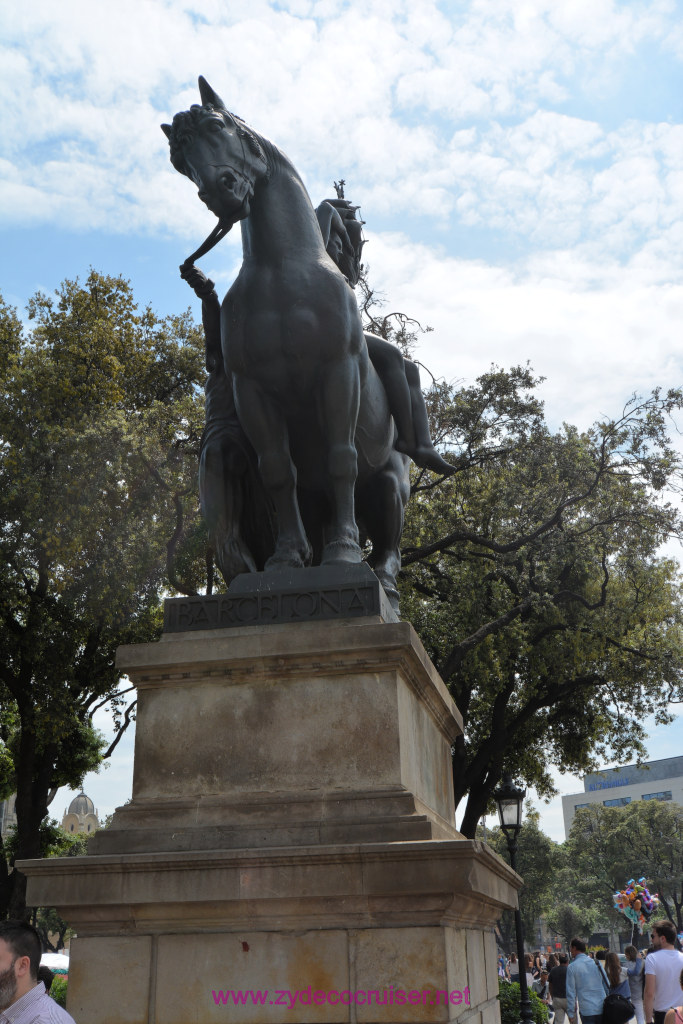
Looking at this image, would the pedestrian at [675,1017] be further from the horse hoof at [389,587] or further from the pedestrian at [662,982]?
the horse hoof at [389,587]

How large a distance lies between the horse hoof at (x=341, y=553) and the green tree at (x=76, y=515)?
12.5 meters

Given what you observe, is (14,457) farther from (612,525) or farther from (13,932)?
(13,932)

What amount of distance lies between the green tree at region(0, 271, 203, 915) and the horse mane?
12.4 meters

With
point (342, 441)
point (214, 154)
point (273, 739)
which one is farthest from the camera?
point (342, 441)

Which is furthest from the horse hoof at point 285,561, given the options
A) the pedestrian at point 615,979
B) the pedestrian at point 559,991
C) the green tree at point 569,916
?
the green tree at point 569,916

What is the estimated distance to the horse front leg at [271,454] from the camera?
16.1 ft

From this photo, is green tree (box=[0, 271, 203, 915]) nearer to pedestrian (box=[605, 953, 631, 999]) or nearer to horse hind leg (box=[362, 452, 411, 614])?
pedestrian (box=[605, 953, 631, 999])

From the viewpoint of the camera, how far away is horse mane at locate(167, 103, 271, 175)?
184 inches

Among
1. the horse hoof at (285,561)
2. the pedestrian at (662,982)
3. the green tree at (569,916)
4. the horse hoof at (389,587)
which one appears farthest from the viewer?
the green tree at (569,916)

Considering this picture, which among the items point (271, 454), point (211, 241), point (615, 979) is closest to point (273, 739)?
point (271, 454)

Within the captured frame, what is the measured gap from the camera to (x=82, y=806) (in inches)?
4897

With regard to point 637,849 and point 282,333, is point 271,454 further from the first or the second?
point 637,849

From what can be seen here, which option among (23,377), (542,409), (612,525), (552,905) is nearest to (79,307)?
(23,377)

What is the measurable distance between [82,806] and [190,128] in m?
132
